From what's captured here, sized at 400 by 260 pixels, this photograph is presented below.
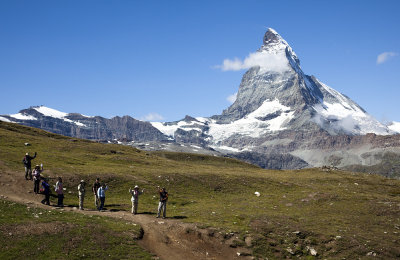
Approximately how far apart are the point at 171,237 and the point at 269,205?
23.7m

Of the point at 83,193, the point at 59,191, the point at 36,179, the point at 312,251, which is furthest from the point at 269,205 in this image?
the point at 36,179

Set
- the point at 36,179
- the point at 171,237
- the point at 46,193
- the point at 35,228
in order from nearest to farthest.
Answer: the point at 35,228 < the point at 171,237 < the point at 46,193 < the point at 36,179

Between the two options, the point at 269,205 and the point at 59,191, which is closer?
the point at 59,191

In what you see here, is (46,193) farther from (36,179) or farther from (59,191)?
(36,179)

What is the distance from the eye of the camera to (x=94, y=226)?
41938 mm

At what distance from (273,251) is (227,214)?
37.2 feet

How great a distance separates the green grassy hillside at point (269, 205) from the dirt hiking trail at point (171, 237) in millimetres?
1674

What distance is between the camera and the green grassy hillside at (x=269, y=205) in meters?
46.1

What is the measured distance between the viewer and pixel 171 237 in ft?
145

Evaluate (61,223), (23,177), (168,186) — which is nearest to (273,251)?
(61,223)

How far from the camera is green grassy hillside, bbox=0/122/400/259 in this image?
4606 cm

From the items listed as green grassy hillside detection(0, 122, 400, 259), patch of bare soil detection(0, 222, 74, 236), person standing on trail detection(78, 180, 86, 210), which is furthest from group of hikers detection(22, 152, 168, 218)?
patch of bare soil detection(0, 222, 74, 236)

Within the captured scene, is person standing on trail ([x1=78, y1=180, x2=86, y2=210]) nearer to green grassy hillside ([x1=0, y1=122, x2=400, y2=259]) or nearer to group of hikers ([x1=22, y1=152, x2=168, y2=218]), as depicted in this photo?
group of hikers ([x1=22, y1=152, x2=168, y2=218])

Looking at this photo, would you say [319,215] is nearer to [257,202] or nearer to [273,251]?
[257,202]
